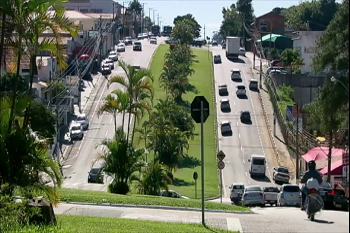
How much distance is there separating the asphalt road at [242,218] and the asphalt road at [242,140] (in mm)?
25806

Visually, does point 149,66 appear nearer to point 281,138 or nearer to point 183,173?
point 281,138

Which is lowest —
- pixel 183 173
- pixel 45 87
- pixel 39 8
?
pixel 183 173

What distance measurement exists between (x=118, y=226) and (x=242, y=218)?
14.8 ft

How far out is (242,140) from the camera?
66250 mm

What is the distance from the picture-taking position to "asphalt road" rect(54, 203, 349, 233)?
1759 centimetres

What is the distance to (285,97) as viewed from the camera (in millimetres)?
76750

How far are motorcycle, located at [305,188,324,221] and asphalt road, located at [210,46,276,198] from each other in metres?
28.4

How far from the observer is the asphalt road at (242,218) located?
1759cm

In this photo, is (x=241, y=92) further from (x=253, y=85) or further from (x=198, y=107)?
(x=198, y=107)

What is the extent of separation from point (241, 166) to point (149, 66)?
45724 mm

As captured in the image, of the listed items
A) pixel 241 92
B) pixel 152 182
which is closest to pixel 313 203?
pixel 152 182

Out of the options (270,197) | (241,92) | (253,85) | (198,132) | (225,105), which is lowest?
(198,132)

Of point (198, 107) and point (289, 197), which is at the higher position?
point (198, 107)

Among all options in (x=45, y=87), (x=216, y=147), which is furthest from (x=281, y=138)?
(x=45, y=87)
